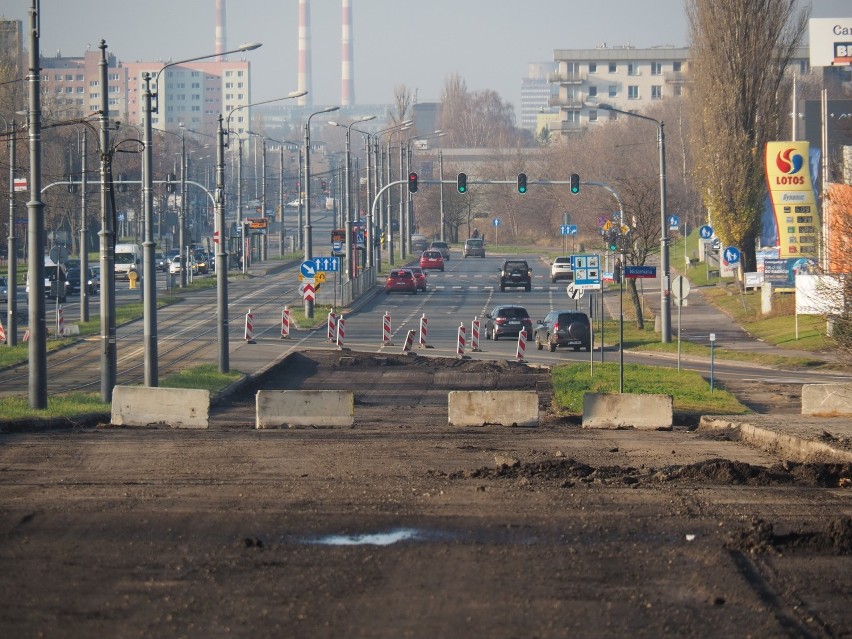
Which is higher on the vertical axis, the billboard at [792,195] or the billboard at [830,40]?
the billboard at [830,40]

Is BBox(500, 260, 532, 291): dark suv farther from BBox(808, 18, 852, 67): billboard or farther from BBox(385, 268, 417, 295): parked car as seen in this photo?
BBox(808, 18, 852, 67): billboard

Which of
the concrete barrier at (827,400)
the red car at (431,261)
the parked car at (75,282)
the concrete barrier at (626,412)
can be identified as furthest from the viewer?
the red car at (431,261)

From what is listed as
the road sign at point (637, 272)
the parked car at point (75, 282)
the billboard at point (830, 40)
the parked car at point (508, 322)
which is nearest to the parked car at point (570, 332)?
the parked car at point (508, 322)

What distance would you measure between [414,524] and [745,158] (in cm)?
5105

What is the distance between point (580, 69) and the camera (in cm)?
16012

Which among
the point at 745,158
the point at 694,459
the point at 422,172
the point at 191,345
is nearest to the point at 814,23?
the point at 745,158

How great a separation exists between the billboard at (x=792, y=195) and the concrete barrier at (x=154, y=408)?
29060 mm

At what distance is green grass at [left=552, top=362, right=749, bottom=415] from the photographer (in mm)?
27625

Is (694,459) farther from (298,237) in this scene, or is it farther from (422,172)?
(422,172)

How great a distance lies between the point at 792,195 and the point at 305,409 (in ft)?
93.3

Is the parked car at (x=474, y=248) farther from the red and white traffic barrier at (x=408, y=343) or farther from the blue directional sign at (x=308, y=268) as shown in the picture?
the red and white traffic barrier at (x=408, y=343)

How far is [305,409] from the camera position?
2344 cm

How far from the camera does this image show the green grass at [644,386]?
2762 cm

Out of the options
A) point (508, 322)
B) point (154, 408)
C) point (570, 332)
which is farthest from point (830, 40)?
point (154, 408)
